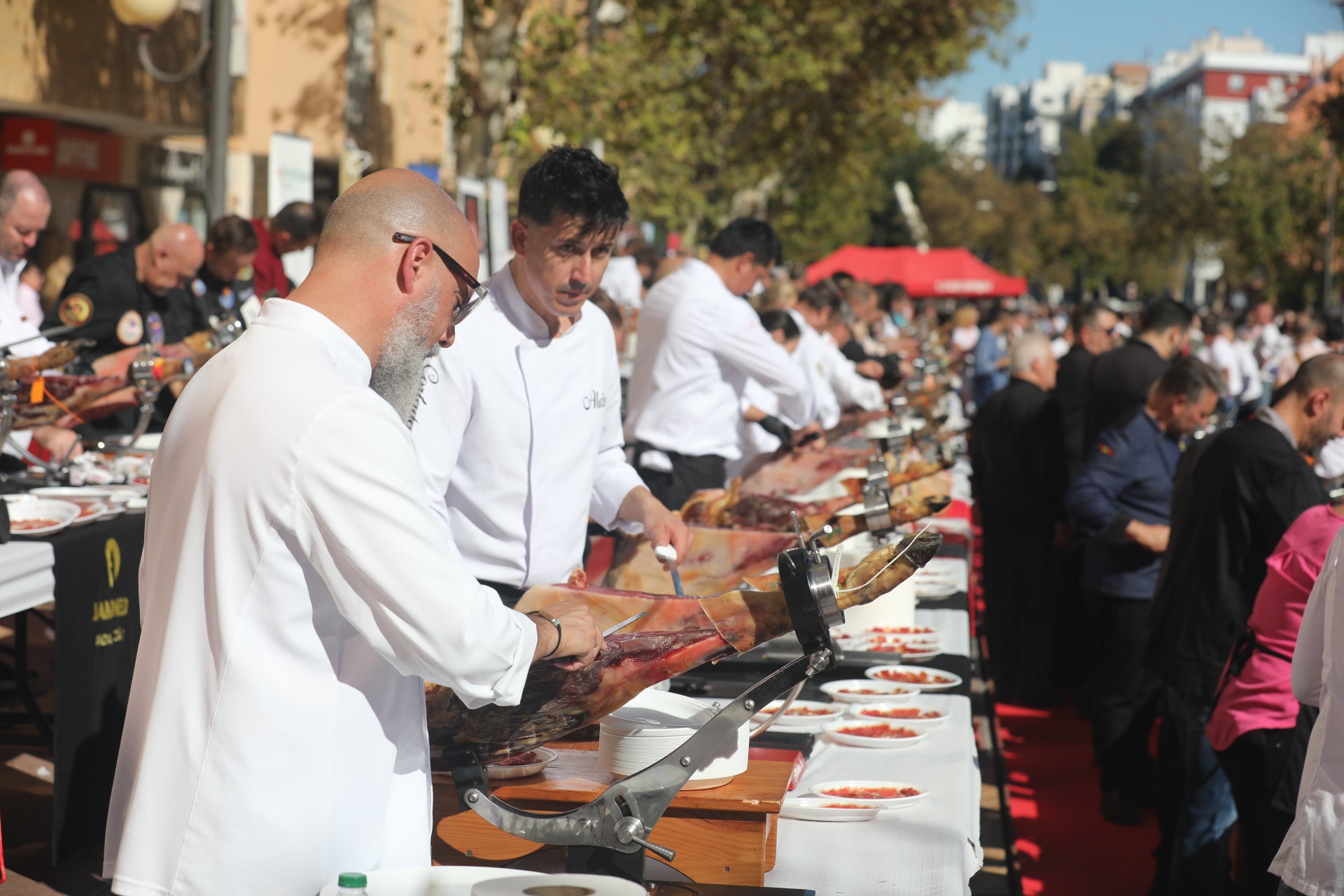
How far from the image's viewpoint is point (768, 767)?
7.41 feet

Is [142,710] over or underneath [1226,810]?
over

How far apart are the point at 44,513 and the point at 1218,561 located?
3341 mm

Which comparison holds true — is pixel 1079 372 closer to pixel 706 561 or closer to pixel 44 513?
pixel 706 561

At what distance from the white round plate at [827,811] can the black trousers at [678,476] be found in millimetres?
3001

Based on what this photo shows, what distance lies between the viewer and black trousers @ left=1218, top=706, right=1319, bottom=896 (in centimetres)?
312

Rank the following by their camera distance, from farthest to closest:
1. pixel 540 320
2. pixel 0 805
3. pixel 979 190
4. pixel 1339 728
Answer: pixel 979 190
pixel 0 805
pixel 540 320
pixel 1339 728

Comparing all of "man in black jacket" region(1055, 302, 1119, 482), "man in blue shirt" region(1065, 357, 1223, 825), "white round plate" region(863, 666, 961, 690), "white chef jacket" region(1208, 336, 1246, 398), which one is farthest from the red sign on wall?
"white chef jacket" region(1208, 336, 1246, 398)

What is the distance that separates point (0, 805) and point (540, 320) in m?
2.81

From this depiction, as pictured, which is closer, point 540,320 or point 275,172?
point 540,320

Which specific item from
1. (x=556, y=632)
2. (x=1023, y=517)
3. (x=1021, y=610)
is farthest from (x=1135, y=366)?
(x=556, y=632)

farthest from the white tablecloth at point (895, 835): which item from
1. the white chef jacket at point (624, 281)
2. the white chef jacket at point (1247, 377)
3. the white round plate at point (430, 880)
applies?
the white chef jacket at point (1247, 377)

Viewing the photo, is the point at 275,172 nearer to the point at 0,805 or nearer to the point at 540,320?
the point at 0,805

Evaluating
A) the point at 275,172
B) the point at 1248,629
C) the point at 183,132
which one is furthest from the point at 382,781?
the point at 183,132

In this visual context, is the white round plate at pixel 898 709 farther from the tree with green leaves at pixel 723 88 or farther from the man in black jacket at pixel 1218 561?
the tree with green leaves at pixel 723 88
